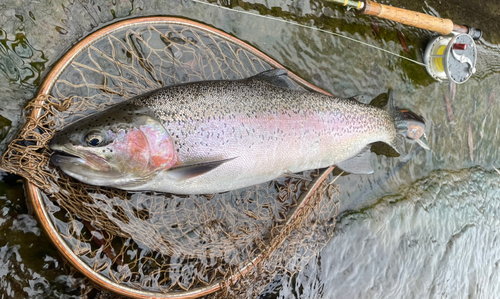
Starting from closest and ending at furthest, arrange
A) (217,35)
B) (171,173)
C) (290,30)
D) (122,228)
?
(171,173)
(122,228)
(217,35)
(290,30)

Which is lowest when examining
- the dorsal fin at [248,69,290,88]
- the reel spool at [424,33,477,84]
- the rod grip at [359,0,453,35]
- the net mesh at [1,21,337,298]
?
the net mesh at [1,21,337,298]

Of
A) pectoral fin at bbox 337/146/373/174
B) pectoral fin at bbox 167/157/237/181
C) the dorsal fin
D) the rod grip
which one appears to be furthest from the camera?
the rod grip

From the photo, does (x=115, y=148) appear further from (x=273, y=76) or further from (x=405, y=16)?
(x=405, y=16)

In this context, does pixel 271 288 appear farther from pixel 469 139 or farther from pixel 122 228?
pixel 469 139

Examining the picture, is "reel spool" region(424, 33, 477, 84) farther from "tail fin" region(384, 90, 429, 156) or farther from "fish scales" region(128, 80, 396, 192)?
"fish scales" region(128, 80, 396, 192)

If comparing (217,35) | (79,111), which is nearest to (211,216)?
(79,111)

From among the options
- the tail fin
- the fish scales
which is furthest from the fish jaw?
the tail fin
